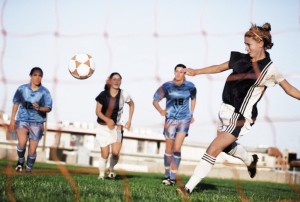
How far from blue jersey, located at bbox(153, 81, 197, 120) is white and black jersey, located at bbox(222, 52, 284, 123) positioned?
283 centimetres

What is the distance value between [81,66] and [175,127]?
1.90 metres

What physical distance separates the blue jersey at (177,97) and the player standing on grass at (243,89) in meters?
2.83

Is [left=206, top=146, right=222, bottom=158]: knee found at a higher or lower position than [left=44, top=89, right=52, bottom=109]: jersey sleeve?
lower

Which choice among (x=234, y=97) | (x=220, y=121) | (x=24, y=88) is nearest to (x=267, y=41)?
(x=234, y=97)

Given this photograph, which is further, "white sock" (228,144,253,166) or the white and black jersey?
"white sock" (228,144,253,166)

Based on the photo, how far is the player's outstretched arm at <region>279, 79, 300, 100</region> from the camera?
193 inches

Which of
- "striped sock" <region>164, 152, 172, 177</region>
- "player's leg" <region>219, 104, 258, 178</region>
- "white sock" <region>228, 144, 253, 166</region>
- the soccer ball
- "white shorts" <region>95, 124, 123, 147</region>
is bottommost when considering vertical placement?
"striped sock" <region>164, 152, 172, 177</region>

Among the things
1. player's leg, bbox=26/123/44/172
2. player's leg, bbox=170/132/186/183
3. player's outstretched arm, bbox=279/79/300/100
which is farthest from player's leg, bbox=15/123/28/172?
player's outstretched arm, bbox=279/79/300/100

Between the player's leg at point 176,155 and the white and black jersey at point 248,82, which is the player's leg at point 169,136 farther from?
the white and black jersey at point 248,82

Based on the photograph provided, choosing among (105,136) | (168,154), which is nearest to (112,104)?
(105,136)

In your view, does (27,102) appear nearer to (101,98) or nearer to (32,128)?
(32,128)

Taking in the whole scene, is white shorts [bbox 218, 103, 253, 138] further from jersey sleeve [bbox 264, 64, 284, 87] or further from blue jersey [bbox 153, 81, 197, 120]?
blue jersey [bbox 153, 81, 197, 120]

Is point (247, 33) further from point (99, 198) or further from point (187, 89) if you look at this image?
point (187, 89)

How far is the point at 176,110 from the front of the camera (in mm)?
8062
